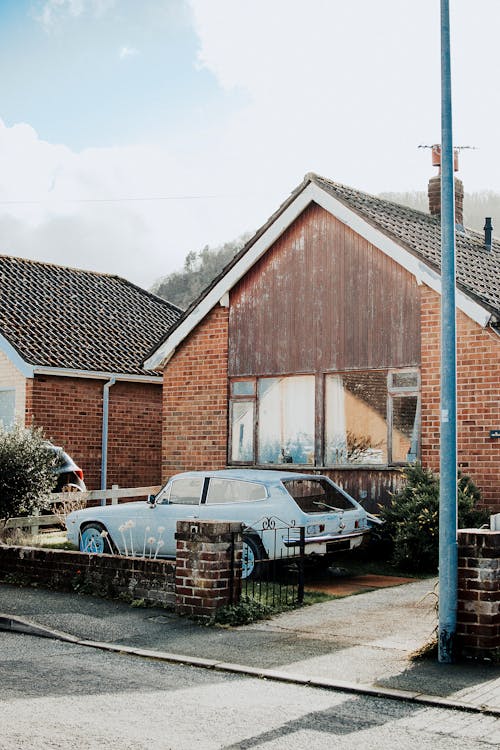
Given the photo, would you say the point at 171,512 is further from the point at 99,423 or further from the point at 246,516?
the point at 99,423

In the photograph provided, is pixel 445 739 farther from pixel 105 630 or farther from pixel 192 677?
pixel 105 630

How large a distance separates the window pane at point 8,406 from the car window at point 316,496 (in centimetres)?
1061

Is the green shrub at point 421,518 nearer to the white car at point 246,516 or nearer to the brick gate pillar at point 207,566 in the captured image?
the white car at point 246,516

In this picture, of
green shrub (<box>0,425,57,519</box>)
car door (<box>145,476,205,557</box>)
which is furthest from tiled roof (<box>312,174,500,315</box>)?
green shrub (<box>0,425,57,519</box>)

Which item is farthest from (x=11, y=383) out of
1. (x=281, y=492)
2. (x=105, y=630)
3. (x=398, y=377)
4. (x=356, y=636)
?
(x=356, y=636)

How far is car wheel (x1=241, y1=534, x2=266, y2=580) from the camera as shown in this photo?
12.0 metres

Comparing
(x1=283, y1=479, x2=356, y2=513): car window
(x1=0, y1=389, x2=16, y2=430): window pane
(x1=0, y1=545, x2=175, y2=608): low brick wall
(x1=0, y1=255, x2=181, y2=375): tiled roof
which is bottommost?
(x1=0, y1=545, x2=175, y2=608): low brick wall

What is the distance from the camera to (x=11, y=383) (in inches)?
850

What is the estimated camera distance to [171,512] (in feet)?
42.4

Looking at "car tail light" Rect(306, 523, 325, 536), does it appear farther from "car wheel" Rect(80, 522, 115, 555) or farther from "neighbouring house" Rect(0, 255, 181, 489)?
"neighbouring house" Rect(0, 255, 181, 489)

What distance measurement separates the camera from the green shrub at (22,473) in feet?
47.6

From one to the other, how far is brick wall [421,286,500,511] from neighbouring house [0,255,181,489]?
7.10m

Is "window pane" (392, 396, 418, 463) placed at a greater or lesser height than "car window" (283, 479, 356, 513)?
greater

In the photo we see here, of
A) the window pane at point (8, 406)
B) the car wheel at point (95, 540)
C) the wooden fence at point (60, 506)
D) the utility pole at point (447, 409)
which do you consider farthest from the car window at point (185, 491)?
the window pane at point (8, 406)
